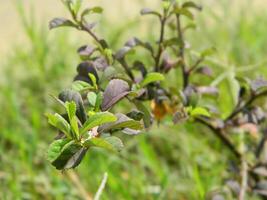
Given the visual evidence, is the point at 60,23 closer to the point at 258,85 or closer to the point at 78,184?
Result: the point at 258,85

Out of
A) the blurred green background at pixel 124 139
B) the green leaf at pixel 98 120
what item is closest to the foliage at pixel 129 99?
the green leaf at pixel 98 120

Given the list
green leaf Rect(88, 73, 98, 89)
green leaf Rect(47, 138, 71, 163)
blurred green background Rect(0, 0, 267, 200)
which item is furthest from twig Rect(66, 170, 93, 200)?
green leaf Rect(47, 138, 71, 163)

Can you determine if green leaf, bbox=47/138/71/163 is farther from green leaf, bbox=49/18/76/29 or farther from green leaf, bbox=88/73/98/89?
green leaf, bbox=49/18/76/29

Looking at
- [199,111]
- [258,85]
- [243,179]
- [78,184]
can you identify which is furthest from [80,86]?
[78,184]

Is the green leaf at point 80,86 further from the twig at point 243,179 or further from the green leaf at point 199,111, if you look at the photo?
the twig at point 243,179

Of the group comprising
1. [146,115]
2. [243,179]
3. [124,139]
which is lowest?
[124,139]

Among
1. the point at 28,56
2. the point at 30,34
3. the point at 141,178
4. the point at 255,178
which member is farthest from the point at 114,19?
the point at 255,178
